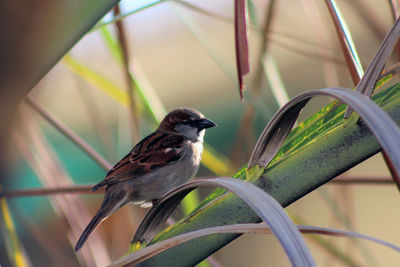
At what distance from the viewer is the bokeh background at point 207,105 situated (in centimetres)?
99

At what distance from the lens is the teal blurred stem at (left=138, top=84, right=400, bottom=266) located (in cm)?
45

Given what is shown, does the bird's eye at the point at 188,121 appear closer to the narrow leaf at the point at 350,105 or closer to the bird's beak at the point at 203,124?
the bird's beak at the point at 203,124

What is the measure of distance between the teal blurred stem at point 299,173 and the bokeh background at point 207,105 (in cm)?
23

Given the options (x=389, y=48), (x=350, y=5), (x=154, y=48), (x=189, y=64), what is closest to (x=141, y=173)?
(x=350, y=5)

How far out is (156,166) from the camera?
4.52ft

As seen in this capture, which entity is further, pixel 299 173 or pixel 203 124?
pixel 203 124

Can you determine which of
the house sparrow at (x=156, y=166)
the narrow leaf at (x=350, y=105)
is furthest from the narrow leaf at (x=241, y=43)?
the house sparrow at (x=156, y=166)

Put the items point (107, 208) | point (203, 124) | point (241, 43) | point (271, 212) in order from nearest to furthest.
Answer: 1. point (271, 212)
2. point (241, 43)
3. point (107, 208)
4. point (203, 124)

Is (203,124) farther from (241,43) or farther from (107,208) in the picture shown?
(241,43)

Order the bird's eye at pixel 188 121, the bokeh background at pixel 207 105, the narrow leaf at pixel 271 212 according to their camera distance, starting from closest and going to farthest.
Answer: the narrow leaf at pixel 271 212, the bokeh background at pixel 207 105, the bird's eye at pixel 188 121

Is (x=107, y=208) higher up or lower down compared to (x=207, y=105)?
lower down

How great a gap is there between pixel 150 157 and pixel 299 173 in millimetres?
959

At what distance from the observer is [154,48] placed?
129 inches

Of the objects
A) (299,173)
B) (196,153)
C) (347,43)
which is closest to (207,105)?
(196,153)
